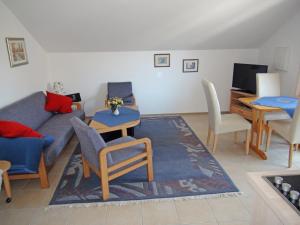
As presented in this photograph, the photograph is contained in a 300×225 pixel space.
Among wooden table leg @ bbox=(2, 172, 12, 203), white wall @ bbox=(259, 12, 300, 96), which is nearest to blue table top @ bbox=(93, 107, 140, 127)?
wooden table leg @ bbox=(2, 172, 12, 203)

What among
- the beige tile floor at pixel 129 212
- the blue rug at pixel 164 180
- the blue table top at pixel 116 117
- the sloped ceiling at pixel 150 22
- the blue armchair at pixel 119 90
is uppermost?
the sloped ceiling at pixel 150 22

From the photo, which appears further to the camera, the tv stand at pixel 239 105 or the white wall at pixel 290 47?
the tv stand at pixel 239 105

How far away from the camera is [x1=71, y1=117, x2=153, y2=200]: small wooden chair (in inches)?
88.1

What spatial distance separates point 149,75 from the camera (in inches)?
194

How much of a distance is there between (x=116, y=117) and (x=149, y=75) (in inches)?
71.7

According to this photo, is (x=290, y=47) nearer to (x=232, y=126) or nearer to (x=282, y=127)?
(x=282, y=127)

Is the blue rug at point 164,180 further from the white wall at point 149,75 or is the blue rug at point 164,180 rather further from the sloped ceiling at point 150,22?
the sloped ceiling at point 150,22

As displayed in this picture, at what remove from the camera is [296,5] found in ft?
12.0

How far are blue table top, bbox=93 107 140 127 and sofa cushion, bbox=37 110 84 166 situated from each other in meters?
0.44

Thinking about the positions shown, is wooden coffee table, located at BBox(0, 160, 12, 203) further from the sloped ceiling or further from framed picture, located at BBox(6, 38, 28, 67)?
the sloped ceiling

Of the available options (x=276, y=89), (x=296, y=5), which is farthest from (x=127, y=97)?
(x=296, y=5)

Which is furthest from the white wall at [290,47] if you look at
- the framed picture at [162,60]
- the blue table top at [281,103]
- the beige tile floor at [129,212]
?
the beige tile floor at [129,212]

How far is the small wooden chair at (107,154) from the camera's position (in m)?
2.24

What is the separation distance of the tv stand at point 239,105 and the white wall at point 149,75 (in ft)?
1.39
